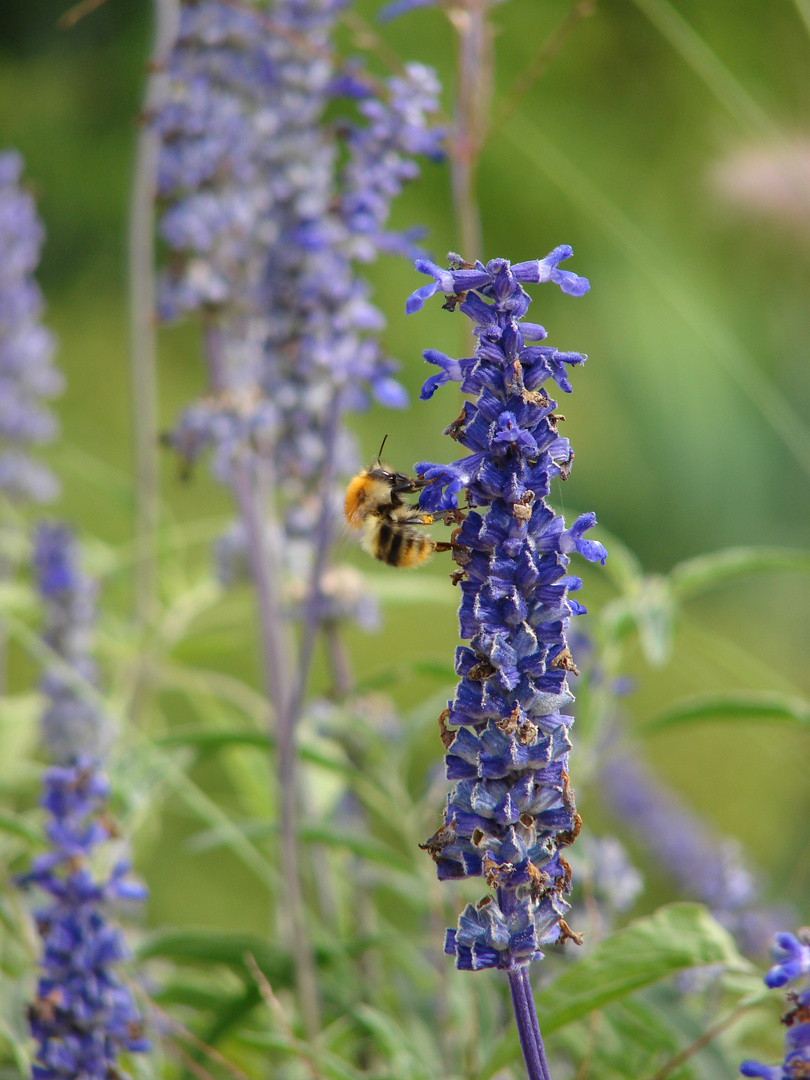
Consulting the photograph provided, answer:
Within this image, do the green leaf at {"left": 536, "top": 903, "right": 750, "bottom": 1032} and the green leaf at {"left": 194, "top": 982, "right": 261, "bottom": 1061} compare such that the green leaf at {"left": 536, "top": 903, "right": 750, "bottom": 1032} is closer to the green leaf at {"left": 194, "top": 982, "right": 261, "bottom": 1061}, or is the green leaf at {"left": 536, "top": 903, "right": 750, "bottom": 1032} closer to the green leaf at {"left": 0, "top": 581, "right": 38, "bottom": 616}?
the green leaf at {"left": 194, "top": 982, "right": 261, "bottom": 1061}

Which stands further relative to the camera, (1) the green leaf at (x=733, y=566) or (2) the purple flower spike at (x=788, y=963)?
(1) the green leaf at (x=733, y=566)

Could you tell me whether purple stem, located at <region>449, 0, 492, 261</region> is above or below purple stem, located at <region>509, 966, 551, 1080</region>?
above

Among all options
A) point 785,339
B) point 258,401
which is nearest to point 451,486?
point 258,401

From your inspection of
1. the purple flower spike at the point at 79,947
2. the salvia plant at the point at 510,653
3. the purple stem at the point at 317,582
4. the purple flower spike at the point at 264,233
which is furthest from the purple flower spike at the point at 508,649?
the purple flower spike at the point at 264,233

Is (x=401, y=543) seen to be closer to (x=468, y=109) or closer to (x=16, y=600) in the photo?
(x=468, y=109)

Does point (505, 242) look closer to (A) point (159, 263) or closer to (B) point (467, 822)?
(A) point (159, 263)

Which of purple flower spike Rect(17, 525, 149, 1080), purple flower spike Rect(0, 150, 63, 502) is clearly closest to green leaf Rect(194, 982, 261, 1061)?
purple flower spike Rect(17, 525, 149, 1080)

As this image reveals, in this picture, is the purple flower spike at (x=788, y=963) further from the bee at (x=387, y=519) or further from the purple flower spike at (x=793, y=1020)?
the bee at (x=387, y=519)
